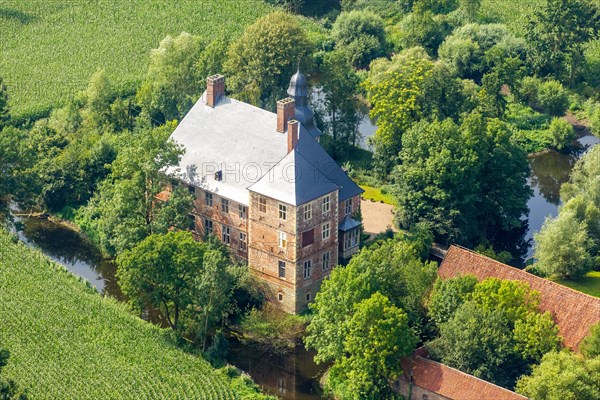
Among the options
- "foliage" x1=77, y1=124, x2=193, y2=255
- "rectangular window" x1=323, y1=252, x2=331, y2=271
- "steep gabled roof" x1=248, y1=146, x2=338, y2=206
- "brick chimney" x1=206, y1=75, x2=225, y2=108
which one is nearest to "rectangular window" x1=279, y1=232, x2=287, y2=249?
"steep gabled roof" x1=248, y1=146, x2=338, y2=206

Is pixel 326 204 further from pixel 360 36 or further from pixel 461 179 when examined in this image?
pixel 360 36

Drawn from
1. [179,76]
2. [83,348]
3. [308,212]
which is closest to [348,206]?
[308,212]

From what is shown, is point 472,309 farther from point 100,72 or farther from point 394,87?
point 100,72

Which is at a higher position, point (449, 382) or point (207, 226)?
point (207, 226)

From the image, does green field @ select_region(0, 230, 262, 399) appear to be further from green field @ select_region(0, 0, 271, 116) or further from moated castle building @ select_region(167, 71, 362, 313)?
green field @ select_region(0, 0, 271, 116)

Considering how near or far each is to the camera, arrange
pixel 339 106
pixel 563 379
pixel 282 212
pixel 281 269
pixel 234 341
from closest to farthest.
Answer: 1. pixel 563 379
2. pixel 282 212
3. pixel 234 341
4. pixel 281 269
5. pixel 339 106

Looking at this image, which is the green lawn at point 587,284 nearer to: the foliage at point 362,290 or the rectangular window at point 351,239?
the foliage at point 362,290
